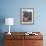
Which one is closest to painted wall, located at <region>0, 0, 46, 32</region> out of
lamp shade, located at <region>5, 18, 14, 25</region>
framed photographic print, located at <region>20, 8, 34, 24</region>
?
framed photographic print, located at <region>20, 8, 34, 24</region>

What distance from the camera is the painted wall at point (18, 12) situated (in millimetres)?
4680

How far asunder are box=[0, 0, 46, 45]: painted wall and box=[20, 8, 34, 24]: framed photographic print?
11 centimetres

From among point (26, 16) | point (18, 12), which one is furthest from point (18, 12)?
point (26, 16)

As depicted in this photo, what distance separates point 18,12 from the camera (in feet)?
15.4

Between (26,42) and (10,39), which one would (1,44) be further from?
(26,42)

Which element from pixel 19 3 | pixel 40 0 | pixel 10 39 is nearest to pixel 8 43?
pixel 10 39

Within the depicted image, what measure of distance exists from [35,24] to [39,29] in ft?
0.75

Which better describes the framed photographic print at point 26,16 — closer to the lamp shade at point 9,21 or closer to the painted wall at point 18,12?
the painted wall at point 18,12

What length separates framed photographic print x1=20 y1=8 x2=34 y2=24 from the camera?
15.3 feet

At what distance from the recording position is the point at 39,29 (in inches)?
187

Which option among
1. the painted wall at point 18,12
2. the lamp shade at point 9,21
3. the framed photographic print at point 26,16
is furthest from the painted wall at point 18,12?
the lamp shade at point 9,21

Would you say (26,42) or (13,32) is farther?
(13,32)

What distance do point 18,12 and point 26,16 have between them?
315 mm

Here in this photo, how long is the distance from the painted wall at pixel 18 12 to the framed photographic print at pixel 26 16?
106 millimetres
